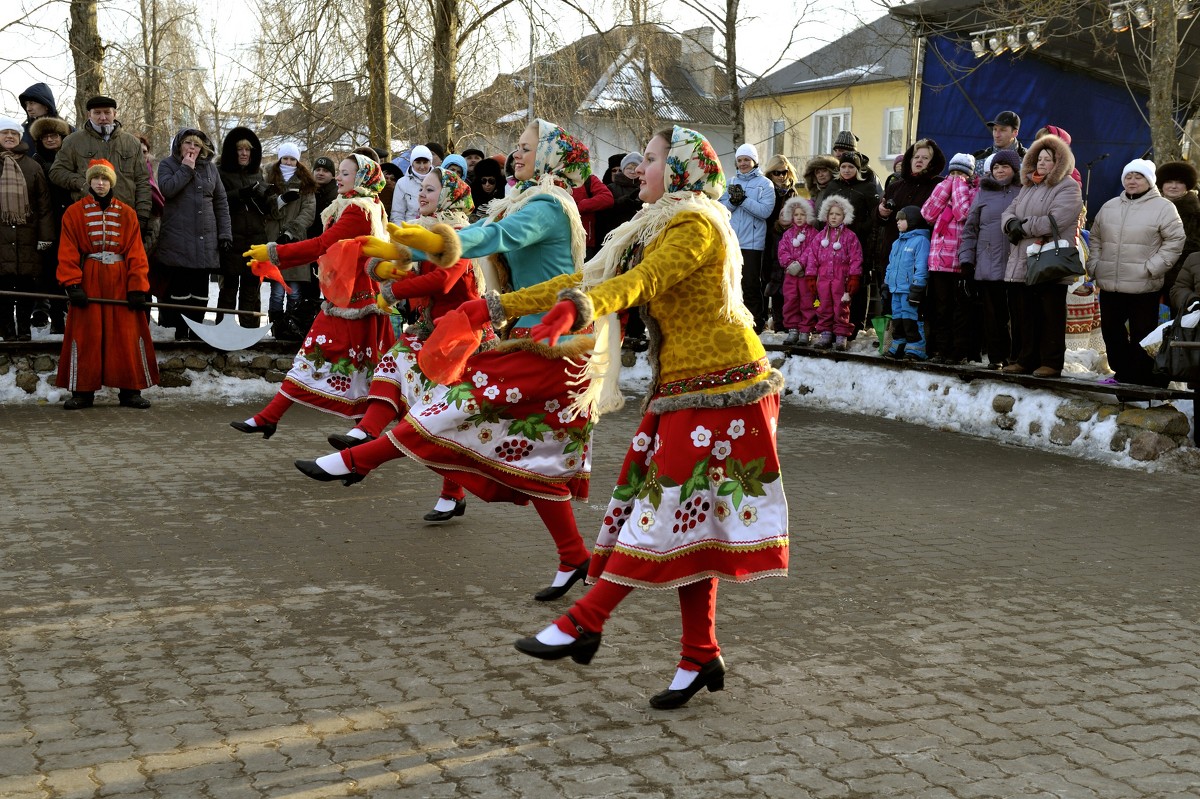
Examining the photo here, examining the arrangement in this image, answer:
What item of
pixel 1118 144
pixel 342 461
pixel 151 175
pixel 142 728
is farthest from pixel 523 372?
pixel 1118 144

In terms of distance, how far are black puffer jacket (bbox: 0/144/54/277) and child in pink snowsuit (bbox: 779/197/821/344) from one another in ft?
21.9

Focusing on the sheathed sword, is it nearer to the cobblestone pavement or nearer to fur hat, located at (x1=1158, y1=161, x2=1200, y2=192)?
the cobblestone pavement

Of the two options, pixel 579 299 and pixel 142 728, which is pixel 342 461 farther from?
pixel 579 299

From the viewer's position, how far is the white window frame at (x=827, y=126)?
41.3 metres

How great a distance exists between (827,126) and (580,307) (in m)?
40.0

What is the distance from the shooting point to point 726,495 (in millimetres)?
4262

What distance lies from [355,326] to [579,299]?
4.91m

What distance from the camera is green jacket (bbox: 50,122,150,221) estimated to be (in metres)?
11.6

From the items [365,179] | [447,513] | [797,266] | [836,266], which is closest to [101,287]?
[365,179]

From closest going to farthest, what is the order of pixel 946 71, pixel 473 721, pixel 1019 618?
pixel 473 721, pixel 1019 618, pixel 946 71

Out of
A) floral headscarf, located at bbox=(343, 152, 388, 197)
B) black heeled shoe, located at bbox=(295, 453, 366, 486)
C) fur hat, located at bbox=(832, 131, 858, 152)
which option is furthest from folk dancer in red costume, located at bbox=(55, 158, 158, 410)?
fur hat, located at bbox=(832, 131, 858, 152)

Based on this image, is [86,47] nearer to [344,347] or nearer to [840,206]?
[344,347]

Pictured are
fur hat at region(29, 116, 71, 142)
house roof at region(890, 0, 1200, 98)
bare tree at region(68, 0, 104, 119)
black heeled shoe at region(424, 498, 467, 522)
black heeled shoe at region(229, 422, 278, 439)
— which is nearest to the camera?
black heeled shoe at region(424, 498, 467, 522)

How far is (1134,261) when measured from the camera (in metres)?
9.78
